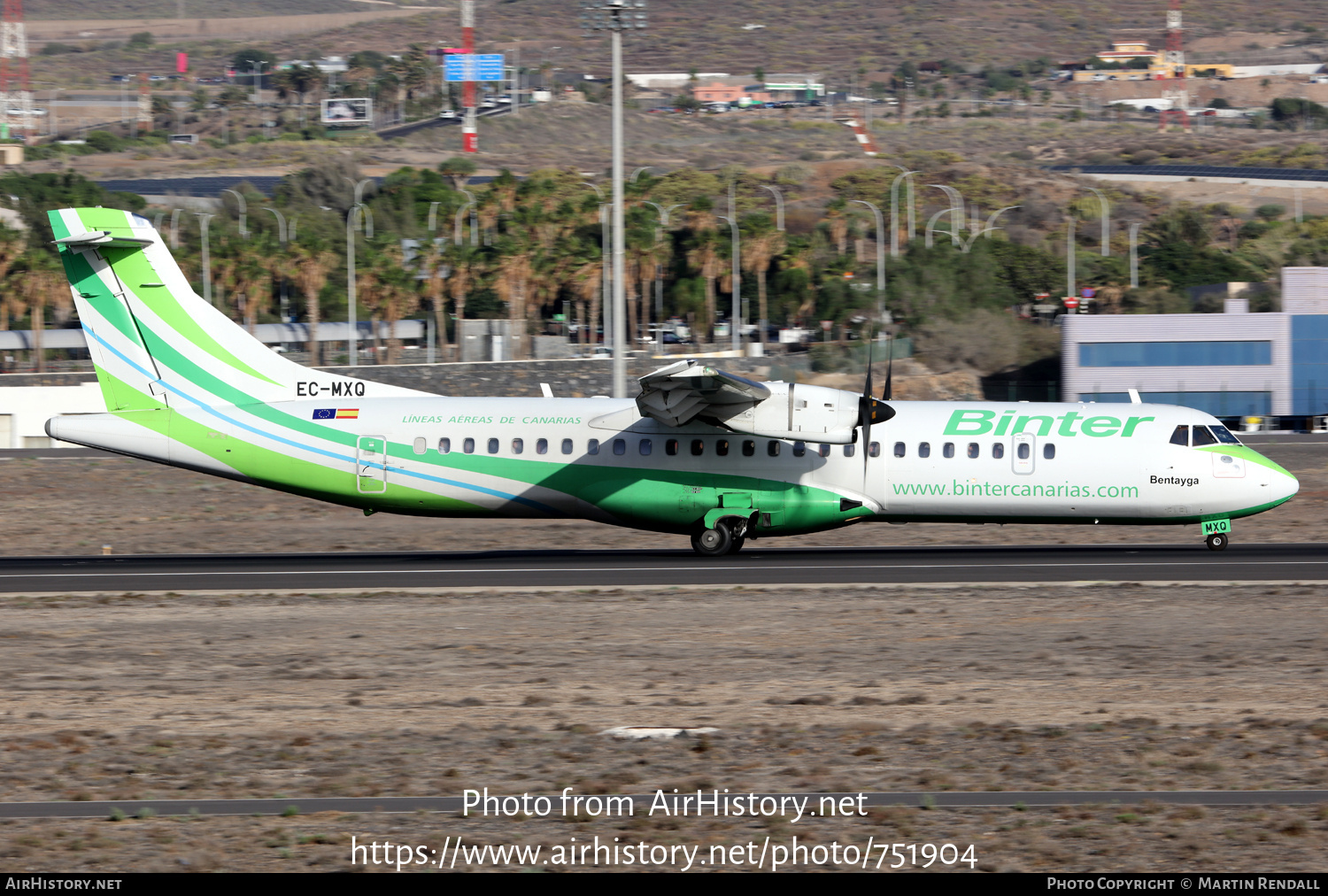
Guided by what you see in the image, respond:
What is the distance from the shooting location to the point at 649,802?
10719 millimetres

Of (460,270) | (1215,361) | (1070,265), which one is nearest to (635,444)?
(1215,361)

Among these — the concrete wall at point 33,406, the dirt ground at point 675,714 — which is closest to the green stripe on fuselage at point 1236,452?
the dirt ground at point 675,714

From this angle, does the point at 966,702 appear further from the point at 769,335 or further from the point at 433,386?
the point at 769,335

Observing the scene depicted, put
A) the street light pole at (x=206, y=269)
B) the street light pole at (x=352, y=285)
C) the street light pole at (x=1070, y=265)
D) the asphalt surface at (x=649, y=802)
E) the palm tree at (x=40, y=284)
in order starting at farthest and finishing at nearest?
the palm tree at (x=40, y=284)
the street light pole at (x=206, y=269)
the street light pole at (x=1070, y=265)
the street light pole at (x=352, y=285)
the asphalt surface at (x=649, y=802)

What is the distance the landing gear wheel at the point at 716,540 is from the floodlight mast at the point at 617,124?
190 inches

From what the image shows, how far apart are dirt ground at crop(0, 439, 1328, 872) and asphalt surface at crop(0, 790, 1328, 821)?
193 mm

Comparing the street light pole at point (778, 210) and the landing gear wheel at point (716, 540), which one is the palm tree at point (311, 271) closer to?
the street light pole at point (778, 210)

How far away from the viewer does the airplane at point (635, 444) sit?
2483cm

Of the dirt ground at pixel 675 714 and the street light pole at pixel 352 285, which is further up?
the street light pole at pixel 352 285

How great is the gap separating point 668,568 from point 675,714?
10.4 m

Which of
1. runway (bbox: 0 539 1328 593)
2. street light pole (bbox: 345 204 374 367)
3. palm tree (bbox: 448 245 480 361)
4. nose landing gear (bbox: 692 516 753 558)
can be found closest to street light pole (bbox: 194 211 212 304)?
street light pole (bbox: 345 204 374 367)

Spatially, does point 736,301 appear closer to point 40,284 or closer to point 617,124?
A: point 40,284

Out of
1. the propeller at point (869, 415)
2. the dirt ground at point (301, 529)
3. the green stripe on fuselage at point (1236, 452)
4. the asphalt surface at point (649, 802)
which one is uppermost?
the propeller at point (869, 415)
